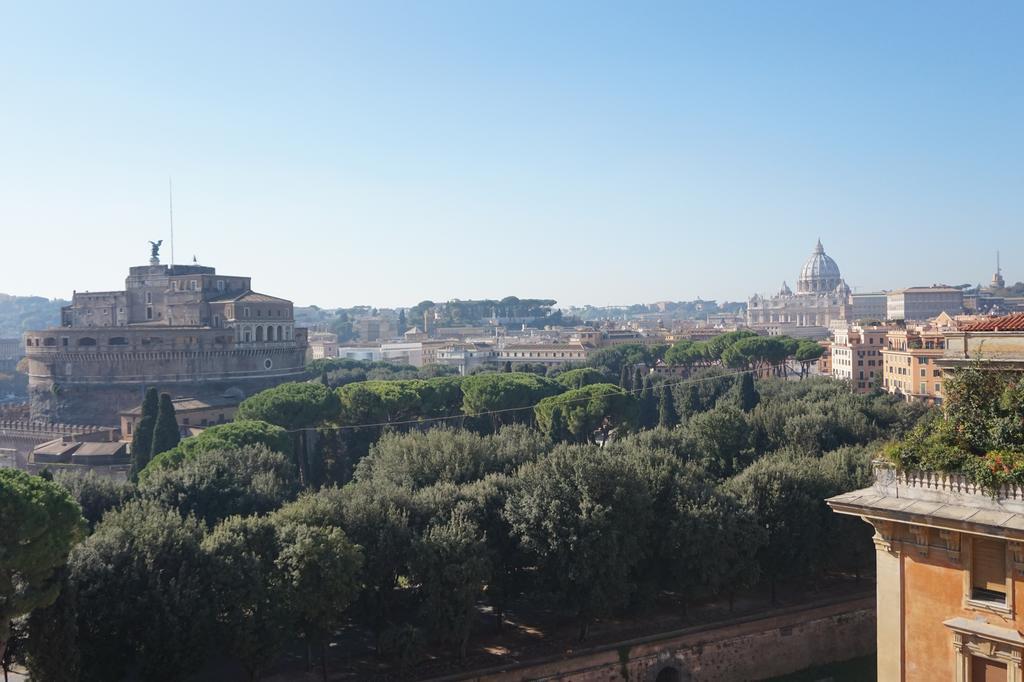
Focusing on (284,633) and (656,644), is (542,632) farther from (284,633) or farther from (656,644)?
(284,633)

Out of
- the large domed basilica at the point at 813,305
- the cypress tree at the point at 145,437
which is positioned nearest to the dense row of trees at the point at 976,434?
the cypress tree at the point at 145,437

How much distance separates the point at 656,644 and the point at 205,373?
42.4m

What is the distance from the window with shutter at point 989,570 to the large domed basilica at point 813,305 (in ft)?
509

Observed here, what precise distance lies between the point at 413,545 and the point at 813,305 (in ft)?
579

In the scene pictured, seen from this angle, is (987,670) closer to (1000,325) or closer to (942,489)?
(942,489)

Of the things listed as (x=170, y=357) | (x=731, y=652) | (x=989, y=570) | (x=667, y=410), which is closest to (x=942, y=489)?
(x=989, y=570)

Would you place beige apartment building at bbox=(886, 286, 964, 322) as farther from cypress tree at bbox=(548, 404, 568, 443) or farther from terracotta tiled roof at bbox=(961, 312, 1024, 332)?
terracotta tiled roof at bbox=(961, 312, 1024, 332)

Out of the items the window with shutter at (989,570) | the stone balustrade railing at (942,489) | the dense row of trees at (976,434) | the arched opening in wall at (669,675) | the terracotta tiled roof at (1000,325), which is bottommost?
the arched opening in wall at (669,675)

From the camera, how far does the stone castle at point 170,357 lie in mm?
56094

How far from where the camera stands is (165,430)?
3703 centimetres

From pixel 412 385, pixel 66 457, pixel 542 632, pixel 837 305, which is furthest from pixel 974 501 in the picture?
pixel 837 305

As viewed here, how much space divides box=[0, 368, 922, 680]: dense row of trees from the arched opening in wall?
142 cm

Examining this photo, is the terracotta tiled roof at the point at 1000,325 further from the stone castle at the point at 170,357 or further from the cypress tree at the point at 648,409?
the stone castle at the point at 170,357

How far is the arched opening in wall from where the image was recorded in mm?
19766
